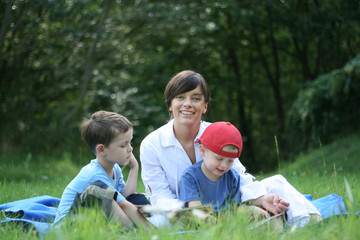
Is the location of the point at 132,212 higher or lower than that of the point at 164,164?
lower

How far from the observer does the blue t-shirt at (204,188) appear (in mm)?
3439

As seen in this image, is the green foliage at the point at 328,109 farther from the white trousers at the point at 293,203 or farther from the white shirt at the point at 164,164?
the white shirt at the point at 164,164

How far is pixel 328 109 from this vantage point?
29.0 ft

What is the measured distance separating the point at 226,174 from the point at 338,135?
604 centimetres

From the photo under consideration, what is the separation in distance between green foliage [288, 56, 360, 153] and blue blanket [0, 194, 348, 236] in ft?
15.4

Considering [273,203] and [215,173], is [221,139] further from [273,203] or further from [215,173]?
[273,203]

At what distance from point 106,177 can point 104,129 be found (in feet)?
1.35

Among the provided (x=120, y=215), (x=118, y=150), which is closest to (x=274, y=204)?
(x=120, y=215)

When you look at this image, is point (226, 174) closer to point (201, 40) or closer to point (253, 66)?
point (201, 40)

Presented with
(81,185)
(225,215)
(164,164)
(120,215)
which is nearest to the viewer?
(225,215)

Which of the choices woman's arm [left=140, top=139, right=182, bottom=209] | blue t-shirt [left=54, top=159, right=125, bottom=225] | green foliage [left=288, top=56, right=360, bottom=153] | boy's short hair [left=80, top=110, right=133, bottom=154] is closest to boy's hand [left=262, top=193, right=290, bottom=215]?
woman's arm [left=140, top=139, right=182, bottom=209]

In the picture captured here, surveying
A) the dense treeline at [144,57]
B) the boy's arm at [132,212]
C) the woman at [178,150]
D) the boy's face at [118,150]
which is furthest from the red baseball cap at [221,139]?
the dense treeline at [144,57]

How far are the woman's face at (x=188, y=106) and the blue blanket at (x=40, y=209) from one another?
1401mm

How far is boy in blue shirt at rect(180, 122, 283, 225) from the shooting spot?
11.0 ft
